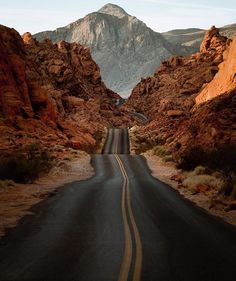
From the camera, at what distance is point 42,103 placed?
2554 inches

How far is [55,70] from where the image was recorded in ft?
384

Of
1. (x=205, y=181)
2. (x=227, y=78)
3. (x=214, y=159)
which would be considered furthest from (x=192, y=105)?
(x=205, y=181)

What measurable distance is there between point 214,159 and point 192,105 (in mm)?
83890

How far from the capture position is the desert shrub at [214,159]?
25797 mm

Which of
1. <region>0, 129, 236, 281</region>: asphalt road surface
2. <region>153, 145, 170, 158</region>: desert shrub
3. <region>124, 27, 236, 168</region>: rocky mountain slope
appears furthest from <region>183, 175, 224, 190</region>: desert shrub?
<region>153, 145, 170, 158</region>: desert shrub

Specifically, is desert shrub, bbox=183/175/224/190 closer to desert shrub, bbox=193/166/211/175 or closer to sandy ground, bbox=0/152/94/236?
desert shrub, bbox=193/166/211/175

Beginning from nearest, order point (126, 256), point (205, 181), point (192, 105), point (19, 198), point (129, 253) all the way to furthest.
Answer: point (126, 256) < point (129, 253) < point (19, 198) < point (205, 181) < point (192, 105)

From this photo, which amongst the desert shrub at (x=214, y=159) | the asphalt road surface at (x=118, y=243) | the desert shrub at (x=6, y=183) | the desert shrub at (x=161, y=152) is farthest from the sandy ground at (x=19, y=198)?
the desert shrub at (x=161, y=152)

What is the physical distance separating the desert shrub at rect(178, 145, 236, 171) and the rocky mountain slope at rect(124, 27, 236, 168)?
0.07 meters

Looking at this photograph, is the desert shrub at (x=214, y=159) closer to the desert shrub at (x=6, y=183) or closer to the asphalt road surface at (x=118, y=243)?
the asphalt road surface at (x=118, y=243)

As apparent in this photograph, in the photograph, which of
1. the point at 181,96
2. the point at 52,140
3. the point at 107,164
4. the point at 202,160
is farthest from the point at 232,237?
the point at 181,96

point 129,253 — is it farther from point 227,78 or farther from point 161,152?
point 227,78

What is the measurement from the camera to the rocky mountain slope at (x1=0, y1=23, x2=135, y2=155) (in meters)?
55.3

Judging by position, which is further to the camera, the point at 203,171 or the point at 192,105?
the point at 192,105
